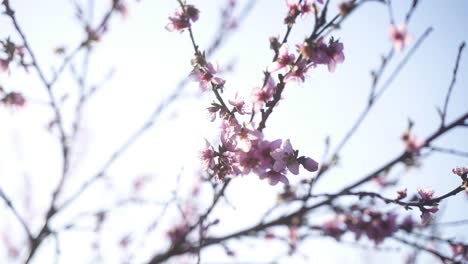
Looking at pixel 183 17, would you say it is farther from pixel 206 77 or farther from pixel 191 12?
pixel 206 77

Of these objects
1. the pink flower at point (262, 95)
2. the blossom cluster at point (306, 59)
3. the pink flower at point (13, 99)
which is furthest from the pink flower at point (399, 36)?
the pink flower at point (13, 99)

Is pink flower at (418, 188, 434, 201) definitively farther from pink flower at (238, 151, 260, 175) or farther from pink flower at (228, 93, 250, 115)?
pink flower at (228, 93, 250, 115)

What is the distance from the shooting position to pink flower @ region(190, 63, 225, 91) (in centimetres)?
254

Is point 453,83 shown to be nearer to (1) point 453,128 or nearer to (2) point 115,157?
(1) point 453,128

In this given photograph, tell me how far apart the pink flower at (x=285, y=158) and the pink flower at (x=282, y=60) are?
1.73 feet

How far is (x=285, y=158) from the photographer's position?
7.80 feet

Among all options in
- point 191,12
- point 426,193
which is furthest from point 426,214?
point 191,12

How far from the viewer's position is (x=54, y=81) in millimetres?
3479

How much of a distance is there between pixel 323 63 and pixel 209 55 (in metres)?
3.00

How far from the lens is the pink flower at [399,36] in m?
1.94

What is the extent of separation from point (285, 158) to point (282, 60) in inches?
27.7

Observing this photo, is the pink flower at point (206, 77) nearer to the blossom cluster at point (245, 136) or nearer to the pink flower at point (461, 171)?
the blossom cluster at point (245, 136)

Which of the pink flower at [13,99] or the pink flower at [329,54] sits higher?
the pink flower at [13,99]

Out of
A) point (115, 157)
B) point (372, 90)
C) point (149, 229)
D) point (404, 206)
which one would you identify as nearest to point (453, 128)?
point (372, 90)
